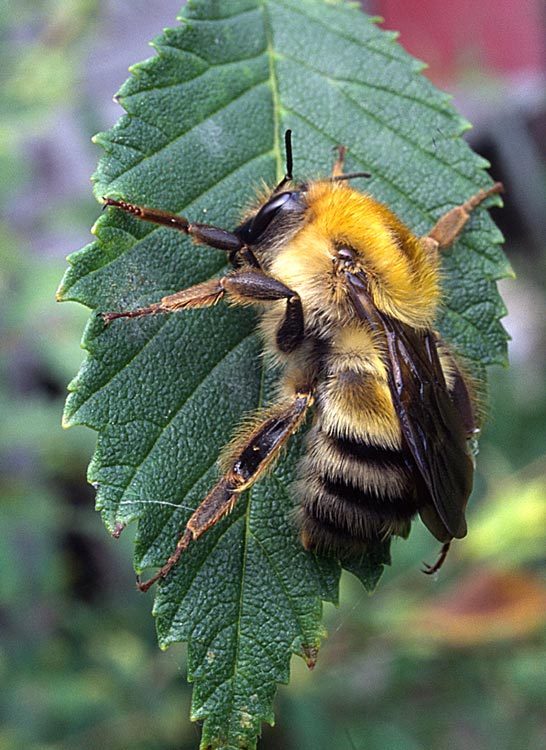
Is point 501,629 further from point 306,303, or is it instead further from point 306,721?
point 306,303

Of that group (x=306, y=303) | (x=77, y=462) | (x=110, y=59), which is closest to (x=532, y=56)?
(x=110, y=59)

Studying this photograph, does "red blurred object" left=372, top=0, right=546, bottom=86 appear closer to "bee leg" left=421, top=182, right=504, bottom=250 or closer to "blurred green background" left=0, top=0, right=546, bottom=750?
"blurred green background" left=0, top=0, right=546, bottom=750

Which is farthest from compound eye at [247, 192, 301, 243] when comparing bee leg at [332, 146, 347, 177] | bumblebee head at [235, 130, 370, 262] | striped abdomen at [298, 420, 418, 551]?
striped abdomen at [298, 420, 418, 551]

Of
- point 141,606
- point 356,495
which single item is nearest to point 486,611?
point 141,606

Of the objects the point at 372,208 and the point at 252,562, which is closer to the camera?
the point at 252,562

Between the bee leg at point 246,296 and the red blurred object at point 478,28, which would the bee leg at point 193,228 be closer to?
the bee leg at point 246,296

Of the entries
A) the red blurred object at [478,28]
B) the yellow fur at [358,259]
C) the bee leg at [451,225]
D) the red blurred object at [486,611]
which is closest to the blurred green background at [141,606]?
the red blurred object at [486,611]

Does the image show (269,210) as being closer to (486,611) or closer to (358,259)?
(358,259)
